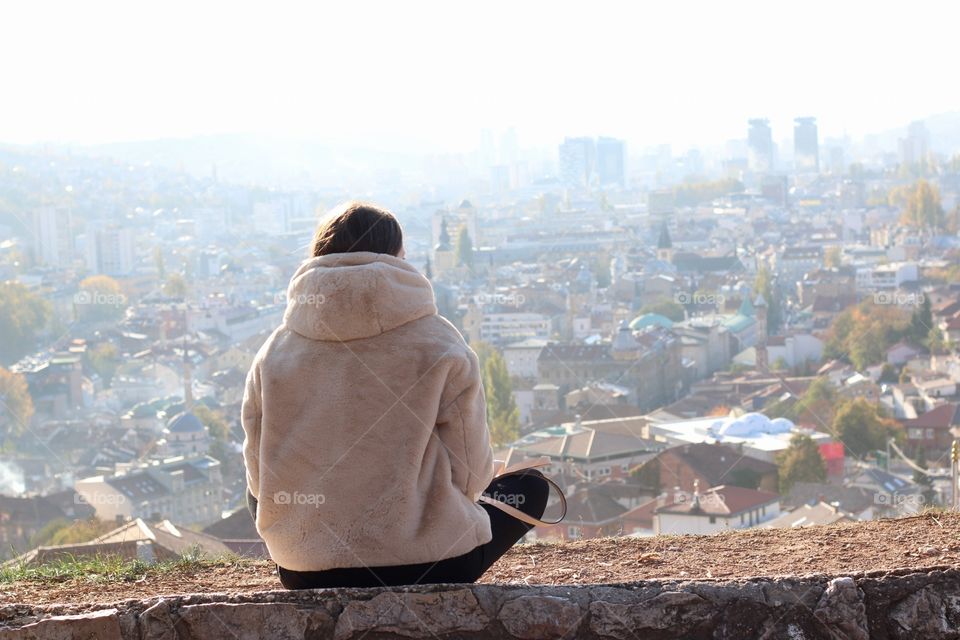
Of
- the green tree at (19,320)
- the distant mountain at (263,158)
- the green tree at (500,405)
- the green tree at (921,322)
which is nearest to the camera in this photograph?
the green tree at (500,405)

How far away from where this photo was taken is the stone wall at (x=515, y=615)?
1278mm

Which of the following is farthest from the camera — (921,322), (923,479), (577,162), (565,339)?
(577,162)

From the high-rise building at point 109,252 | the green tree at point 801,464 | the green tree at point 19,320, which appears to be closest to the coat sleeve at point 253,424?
the green tree at point 801,464

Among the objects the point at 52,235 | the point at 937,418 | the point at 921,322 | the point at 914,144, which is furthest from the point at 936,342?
the point at 914,144

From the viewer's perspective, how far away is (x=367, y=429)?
1.30 m

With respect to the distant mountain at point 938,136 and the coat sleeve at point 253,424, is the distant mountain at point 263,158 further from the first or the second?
the coat sleeve at point 253,424

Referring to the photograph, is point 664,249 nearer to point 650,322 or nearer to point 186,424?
point 650,322

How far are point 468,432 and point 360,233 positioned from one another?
0.22 metres

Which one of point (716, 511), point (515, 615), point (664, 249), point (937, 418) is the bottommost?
point (937, 418)

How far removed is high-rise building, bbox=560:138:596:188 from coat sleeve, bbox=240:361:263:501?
258ft

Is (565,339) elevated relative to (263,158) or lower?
lower

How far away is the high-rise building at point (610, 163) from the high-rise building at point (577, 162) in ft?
1.75

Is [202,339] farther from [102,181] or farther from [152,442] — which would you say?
[102,181]

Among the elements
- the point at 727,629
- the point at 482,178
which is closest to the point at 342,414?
the point at 727,629
